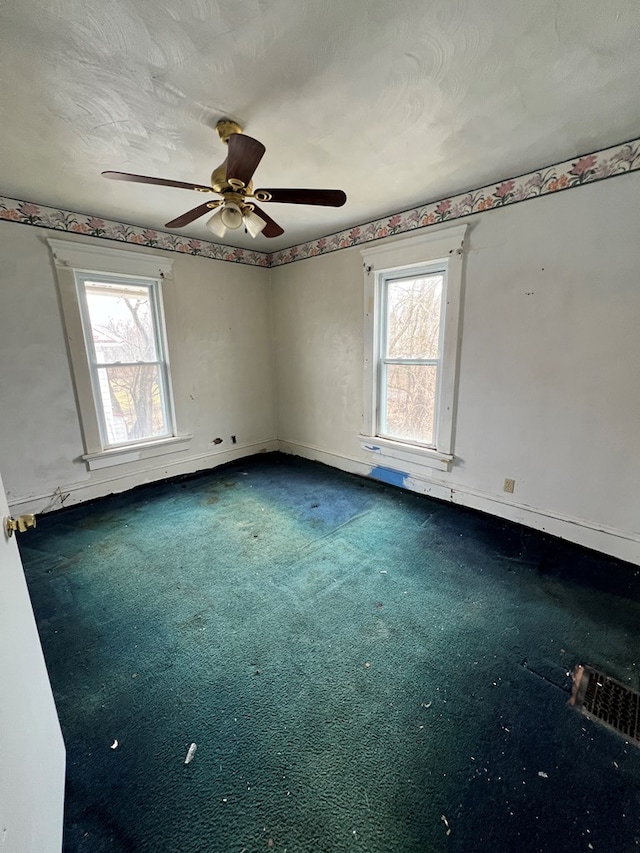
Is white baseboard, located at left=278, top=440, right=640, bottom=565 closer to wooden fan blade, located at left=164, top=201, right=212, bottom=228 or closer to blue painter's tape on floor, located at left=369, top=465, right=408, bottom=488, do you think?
blue painter's tape on floor, located at left=369, top=465, right=408, bottom=488

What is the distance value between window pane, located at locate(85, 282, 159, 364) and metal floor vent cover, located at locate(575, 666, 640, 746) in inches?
149

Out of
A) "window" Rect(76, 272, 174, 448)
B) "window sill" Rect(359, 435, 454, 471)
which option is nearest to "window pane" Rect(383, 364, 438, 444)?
"window sill" Rect(359, 435, 454, 471)

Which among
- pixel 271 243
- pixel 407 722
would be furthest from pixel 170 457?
pixel 407 722

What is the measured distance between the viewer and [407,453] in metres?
3.23

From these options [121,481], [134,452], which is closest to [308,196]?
[134,452]

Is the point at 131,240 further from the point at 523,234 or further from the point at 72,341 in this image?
the point at 523,234

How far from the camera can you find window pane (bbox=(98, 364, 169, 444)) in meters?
3.18

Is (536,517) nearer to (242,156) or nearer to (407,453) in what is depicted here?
(407,453)

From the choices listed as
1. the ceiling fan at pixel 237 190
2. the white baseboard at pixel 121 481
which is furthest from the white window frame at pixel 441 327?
the white baseboard at pixel 121 481

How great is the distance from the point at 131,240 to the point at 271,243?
52.9 inches

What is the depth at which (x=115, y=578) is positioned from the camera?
2146mm

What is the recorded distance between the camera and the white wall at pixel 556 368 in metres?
2.05

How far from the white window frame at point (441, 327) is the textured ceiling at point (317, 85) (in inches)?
21.0

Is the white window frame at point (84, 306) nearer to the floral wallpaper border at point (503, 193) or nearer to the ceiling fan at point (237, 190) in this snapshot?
the ceiling fan at point (237, 190)
